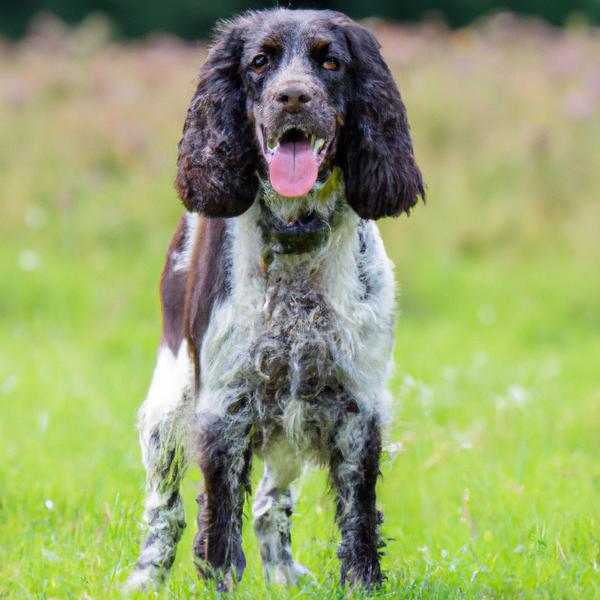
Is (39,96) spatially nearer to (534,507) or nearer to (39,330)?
(39,330)

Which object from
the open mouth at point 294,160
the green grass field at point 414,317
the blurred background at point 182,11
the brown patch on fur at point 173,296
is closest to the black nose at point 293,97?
the open mouth at point 294,160

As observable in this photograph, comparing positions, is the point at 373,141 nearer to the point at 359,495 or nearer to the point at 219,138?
the point at 219,138

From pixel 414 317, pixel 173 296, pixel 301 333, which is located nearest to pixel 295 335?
pixel 301 333

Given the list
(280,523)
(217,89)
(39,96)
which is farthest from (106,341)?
(39,96)

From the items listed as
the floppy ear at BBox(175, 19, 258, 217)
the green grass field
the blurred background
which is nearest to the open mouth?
the floppy ear at BBox(175, 19, 258, 217)

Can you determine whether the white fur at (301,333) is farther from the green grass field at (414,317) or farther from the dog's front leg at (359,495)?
the green grass field at (414,317)

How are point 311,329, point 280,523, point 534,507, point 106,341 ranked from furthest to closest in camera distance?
point 106,341, point 534,507, point 280,523, point 311,329

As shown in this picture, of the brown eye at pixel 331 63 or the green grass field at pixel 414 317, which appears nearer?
the brown eye at pixel 331 63

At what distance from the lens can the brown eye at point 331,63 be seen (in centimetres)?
356

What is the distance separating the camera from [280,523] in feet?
13.7

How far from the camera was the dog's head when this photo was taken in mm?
3492

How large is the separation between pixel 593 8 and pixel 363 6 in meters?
4.72

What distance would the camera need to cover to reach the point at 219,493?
3.64 metres

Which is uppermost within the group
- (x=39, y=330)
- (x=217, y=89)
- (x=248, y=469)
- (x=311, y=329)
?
(x=217, y=89)
